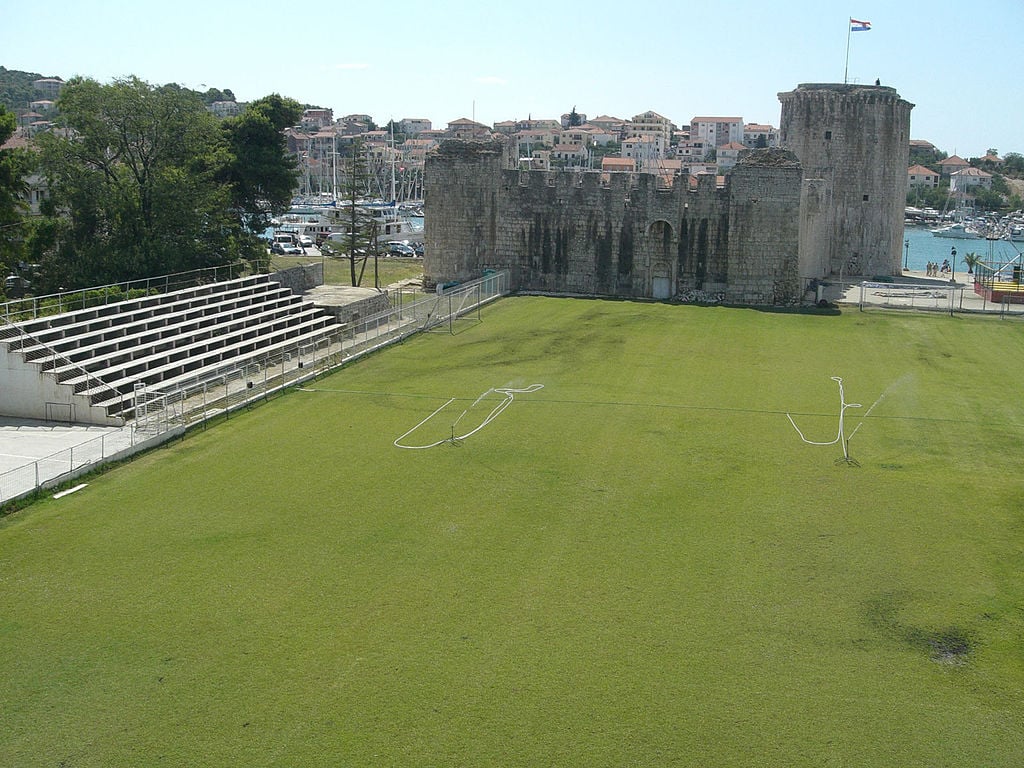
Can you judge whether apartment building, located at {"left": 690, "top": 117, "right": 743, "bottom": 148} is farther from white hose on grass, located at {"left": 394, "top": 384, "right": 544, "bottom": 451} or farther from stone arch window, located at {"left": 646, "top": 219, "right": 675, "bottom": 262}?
white hose on grass, located at {"left": 394, "top": 384, "right": 544, "bottom": 451}

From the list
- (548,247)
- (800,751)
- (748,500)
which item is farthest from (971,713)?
(548,247)

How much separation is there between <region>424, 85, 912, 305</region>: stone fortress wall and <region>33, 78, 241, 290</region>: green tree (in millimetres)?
11401

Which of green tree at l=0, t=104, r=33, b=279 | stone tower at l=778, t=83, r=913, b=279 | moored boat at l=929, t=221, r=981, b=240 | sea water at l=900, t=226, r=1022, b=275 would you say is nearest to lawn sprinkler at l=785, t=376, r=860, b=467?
green tree at l=0, t=104, r=33, b=279

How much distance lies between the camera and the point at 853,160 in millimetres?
42906

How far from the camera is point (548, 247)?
3831 centimetres

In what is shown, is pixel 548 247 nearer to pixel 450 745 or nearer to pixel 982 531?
pixel 982 531

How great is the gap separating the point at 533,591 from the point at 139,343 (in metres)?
13.8

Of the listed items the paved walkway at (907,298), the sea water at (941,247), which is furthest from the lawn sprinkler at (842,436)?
the sea water at (941,247)

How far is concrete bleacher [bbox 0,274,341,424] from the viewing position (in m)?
19.8

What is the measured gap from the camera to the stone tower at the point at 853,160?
42.5m

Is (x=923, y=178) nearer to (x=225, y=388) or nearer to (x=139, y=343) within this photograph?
(x=139, y=343)

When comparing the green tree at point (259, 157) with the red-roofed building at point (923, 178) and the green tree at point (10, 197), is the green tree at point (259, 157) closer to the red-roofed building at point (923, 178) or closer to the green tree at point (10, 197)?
the green tree at point (10, 197)

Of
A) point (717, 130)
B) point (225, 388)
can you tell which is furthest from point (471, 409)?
point (717, 130)

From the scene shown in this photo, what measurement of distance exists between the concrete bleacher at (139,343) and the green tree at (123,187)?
2310 millimetres
